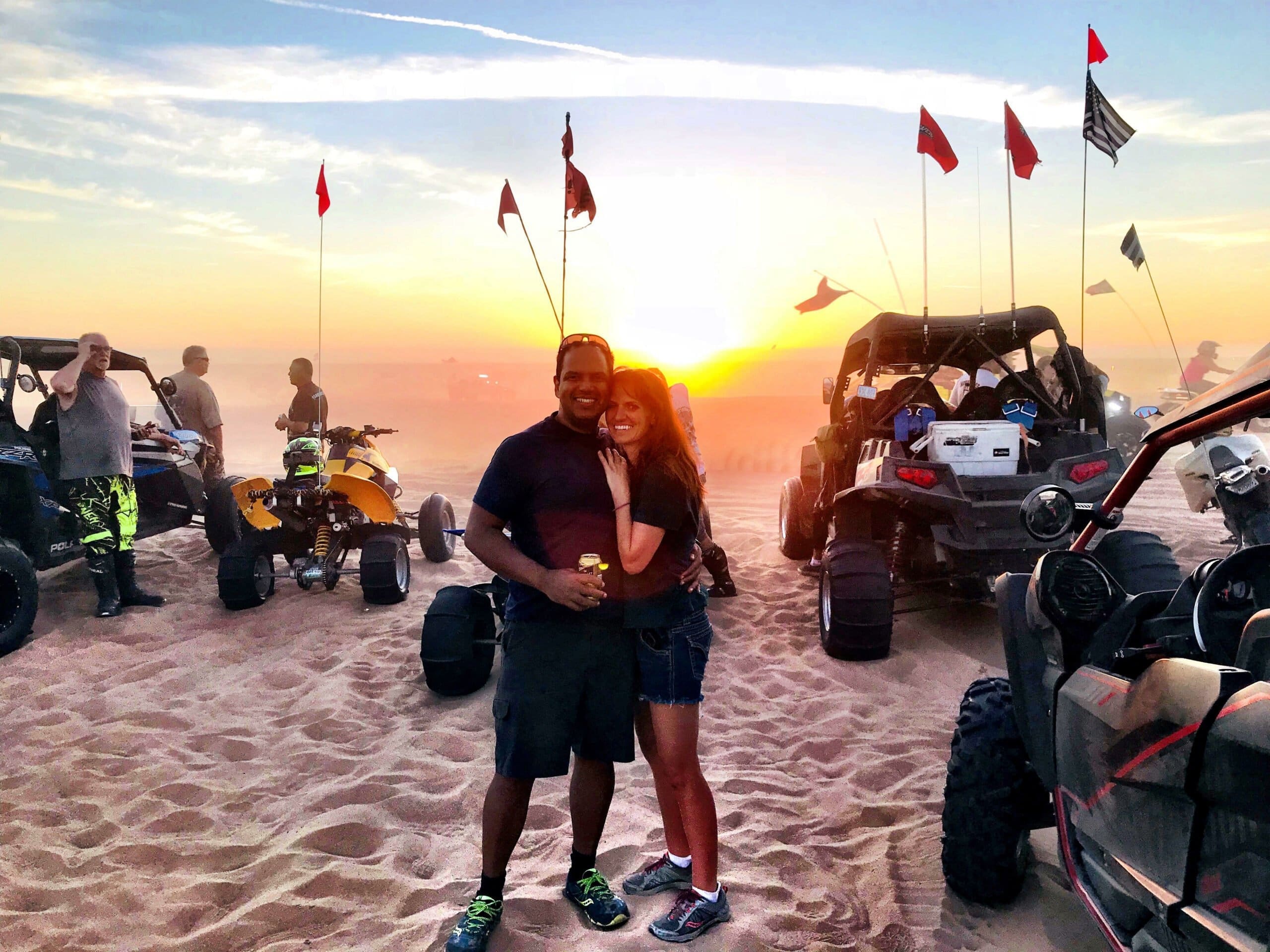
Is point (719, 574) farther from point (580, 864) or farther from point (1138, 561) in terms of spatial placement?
point (580, 864)

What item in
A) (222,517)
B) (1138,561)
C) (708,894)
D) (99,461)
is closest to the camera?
(708,894)

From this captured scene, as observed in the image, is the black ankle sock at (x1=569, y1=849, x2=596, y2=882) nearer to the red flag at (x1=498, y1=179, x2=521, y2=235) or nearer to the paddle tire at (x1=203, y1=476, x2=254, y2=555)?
the red flag at (x1=498, y1=179, x2=521, y2=235)

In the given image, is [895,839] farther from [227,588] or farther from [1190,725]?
[227,588]

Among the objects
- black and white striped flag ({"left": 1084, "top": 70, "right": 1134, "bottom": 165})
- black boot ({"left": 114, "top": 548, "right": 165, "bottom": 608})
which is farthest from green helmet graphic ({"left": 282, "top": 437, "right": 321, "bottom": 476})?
black and white striped flag ({"left": 1084, "top": 70, "right": 1134, "bottom": 165})

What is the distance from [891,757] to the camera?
4473 millimetres

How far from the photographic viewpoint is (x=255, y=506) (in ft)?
24.8

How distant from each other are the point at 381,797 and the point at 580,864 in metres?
1.31

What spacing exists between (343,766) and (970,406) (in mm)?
5019

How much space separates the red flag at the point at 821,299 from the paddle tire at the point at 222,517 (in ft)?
22.5

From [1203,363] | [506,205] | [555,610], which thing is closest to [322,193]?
[506,205]

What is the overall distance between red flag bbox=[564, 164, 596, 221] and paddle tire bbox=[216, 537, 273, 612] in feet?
12.0

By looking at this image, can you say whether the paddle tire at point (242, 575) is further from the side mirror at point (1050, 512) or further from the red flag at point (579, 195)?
the side mirror at point (1050, 512)

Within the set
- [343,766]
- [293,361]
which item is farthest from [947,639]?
[293,361]

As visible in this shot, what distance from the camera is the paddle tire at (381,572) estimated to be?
721cm
